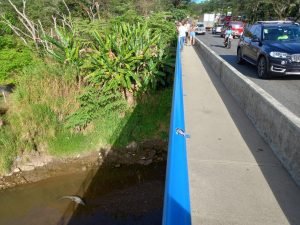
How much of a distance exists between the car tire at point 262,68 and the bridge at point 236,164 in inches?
159

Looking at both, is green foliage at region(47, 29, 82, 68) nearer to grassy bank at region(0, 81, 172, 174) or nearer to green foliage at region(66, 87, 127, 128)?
green foliage at region(66, 87, 127, 128)

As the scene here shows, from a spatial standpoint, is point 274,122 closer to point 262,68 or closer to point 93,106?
point 93,106

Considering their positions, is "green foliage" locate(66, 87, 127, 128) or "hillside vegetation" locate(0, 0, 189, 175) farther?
"green foliage" locate(66, 87, 127, 128)

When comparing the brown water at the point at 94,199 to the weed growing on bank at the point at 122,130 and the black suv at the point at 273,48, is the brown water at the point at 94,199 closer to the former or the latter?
the weed growing on bank at the point at 122,130

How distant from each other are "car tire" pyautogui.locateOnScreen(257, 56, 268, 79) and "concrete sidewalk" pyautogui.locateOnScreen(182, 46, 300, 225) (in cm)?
436

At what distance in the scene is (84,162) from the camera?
925cm

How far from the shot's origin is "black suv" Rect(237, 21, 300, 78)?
9.92m

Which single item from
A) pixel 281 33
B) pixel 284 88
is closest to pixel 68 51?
pixel 284 88

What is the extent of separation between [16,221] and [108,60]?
18.0 ft

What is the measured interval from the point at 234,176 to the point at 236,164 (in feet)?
1.12

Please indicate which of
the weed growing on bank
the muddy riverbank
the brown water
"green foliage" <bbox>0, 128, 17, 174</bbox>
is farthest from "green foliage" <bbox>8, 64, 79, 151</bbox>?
the brown water

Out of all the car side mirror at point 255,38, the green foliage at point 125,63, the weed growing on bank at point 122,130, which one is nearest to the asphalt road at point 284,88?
the car side mirror at point 255,38

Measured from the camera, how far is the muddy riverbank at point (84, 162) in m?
8.57

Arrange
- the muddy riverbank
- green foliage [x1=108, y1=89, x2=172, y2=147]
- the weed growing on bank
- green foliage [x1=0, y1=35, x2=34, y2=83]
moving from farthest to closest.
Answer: green foliage [x1=0, y1=35, x2=34, y2=83] → green foliage [x1=108, y1=89, x2=172, y2=147] → the weed growing on bank → the muddy riverbank
